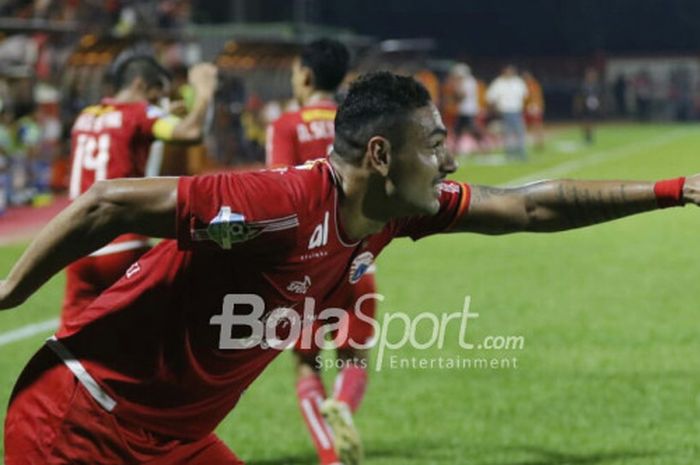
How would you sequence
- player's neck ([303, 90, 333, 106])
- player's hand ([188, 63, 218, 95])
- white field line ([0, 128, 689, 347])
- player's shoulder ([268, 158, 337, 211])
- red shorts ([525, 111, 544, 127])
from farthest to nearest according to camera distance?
red shorts ([525, 111, 544, 127]) → white field line ([0, 128, 689, 347]) → player's neck ([303, 90, 333, 106]) → player's hand ([188, 63, 218, 95]) → player's shoulder ([268, 158, 337, 211])

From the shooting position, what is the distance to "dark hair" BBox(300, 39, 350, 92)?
8422mm

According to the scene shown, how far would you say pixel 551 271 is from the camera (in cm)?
1605

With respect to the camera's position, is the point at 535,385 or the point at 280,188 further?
the point at 535,385

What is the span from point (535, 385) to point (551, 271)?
242 inches

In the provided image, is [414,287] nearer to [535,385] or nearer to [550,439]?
[535,385]

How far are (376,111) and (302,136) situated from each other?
3.88m

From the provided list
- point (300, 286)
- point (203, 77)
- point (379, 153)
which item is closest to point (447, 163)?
point (379, 153)

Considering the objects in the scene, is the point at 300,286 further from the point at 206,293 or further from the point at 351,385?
the point at 351,385

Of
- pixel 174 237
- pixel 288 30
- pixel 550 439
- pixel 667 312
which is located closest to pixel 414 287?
pixel 667 312

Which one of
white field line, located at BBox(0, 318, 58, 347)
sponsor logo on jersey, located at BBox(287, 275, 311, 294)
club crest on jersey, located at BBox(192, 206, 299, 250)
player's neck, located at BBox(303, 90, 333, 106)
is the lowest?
white field line, located at BBox(0, 318, 58, 347)

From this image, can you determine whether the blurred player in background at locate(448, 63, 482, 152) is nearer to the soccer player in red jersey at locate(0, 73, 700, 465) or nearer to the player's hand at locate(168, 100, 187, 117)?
the player's hand at locate(168, 100, 187, 117)

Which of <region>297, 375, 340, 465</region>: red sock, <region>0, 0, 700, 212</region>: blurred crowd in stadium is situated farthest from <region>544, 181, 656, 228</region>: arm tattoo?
<region>0, 0, 700, 212</region>: blurred crowd in stadium

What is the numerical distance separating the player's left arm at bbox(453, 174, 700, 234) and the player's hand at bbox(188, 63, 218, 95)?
229cm

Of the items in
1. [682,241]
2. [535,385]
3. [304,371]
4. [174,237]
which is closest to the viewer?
[174,237]
